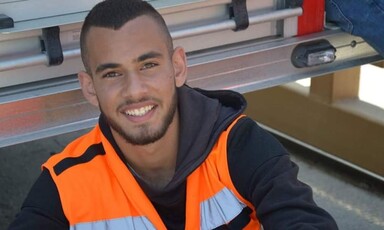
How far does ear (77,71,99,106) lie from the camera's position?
212 centimetres

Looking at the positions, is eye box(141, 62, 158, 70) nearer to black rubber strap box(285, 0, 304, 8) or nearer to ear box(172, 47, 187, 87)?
ear box(172, 47, 187, 87)

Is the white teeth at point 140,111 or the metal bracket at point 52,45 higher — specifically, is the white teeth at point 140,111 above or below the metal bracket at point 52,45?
below

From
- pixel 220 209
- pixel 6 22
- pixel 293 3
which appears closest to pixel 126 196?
pixel 220 209

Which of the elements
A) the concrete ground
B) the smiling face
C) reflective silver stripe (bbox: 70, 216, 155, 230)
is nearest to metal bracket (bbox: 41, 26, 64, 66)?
the smiling face

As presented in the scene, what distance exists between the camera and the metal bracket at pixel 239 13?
2527 millimetres

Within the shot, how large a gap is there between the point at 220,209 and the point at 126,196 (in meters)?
0.26

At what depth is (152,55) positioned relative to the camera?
2.00 metres

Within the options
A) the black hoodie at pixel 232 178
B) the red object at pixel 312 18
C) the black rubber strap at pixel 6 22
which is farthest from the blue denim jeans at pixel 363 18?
the black rubber strap at pixel 6 22

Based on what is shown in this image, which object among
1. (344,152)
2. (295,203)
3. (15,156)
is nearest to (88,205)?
(295,203)

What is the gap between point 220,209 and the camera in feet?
6.75

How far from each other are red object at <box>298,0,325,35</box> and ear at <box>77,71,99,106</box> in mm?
895

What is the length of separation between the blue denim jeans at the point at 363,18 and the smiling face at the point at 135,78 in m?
0.91

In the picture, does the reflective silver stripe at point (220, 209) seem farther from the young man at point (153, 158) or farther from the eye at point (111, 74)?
the eye at point (111, 74)

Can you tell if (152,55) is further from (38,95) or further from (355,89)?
(355,89)
